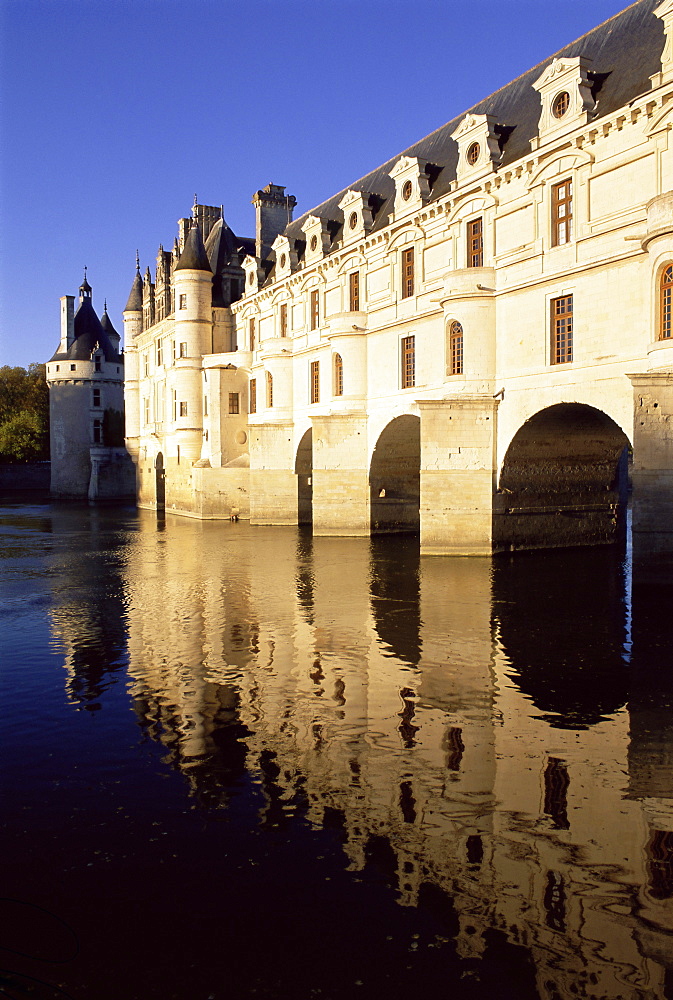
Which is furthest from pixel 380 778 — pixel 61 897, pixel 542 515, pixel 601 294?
pixel 542 515

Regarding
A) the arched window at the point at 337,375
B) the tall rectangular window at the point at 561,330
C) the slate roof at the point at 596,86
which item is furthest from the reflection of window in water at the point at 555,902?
the arched window at the point at 337,375

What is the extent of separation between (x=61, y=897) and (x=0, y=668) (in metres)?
7.01

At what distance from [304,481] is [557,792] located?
3036cm

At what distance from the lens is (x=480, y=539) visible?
76.0 feet

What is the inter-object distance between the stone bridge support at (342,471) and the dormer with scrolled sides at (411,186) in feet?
25.5

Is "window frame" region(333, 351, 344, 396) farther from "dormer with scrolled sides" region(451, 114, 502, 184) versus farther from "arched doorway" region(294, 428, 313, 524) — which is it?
"dormer with scrolled sides" region(451, 114, 502, 184)

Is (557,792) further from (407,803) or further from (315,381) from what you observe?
(315,381)

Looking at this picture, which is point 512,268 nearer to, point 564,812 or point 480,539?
point 480,539

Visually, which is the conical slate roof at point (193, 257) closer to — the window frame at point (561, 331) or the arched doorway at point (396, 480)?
the arched doorway at point (396, 480)

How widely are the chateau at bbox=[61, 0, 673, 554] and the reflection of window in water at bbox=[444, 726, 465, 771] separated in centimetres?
937

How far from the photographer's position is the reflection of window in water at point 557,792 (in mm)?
6703

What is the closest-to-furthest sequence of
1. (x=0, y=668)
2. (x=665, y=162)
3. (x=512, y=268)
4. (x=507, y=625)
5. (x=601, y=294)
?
(x=0, y=668) < (x=507, y=625) < (x=665, y=162) < (x=601, y=294) < (x=512, y=268)

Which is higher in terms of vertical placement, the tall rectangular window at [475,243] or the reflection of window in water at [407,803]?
the tall rectangular window at [475,243]

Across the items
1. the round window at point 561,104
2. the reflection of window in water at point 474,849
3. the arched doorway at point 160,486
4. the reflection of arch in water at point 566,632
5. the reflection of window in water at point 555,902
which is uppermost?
the round window at point 561,104
